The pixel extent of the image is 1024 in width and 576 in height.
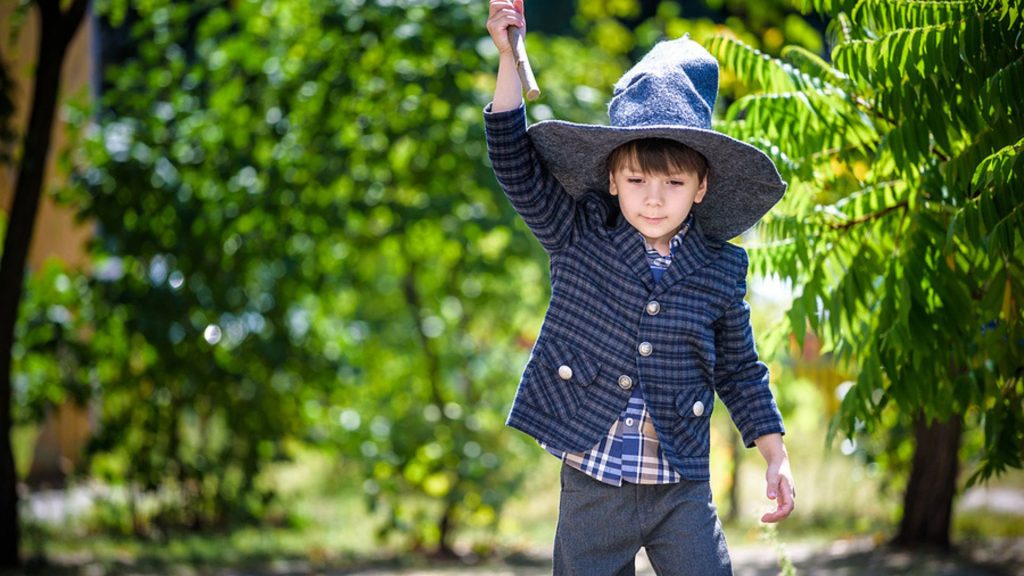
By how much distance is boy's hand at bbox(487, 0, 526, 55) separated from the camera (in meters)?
2.58

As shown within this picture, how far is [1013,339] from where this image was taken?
305 centimetres

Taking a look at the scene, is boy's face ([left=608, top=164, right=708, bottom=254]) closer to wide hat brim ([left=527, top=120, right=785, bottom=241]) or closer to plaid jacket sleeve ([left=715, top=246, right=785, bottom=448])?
wide hat brim ([left=527, top=120, right=785, bottom=241])

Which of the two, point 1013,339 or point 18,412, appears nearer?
point 1013,339

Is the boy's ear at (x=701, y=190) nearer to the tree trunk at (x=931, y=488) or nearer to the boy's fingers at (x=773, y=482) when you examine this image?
the boy's fingers at (x=773, y=482)

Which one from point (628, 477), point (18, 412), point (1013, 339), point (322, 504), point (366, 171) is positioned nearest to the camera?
point (628, 477)

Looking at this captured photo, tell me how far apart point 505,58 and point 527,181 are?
279 mm

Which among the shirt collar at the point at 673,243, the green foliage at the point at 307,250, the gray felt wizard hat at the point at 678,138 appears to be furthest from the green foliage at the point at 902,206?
the green foliage at the point at 307,250

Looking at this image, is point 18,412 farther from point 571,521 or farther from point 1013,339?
point 1013,339

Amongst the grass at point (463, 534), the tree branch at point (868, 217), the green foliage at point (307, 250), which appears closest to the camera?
the tree branch at point (868, 217)

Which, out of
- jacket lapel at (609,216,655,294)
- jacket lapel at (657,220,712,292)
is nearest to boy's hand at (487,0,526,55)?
jacket lapel at (609,216,655,294)

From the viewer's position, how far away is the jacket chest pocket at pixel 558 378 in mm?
2617

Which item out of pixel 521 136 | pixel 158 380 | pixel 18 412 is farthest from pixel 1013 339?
pixel 18 412

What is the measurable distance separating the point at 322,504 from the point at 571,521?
6.17 meters

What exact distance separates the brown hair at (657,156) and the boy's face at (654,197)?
11mm
